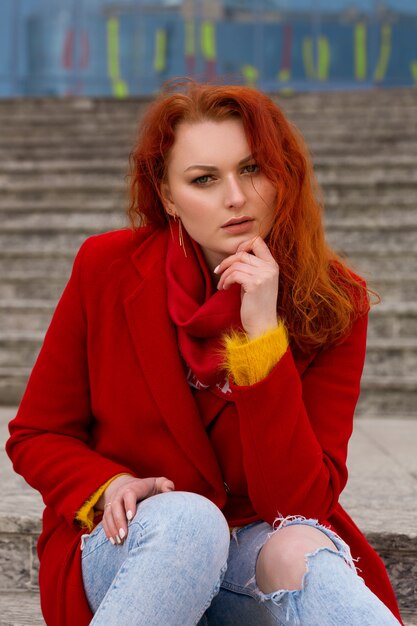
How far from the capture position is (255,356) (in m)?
1.61

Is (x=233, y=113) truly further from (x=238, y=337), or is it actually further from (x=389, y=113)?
(x=389, y=113)

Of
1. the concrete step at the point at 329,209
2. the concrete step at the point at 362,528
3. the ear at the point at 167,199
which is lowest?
the concrete step at the point at 362,528

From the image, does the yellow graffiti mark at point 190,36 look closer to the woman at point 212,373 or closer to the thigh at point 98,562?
the woman at point 212,373

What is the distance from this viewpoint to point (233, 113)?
175 cm

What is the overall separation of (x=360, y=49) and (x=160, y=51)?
2.55m

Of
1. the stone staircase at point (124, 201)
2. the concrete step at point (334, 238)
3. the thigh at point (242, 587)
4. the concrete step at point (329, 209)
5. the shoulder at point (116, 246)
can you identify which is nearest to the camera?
the thigh at point (242, 587)

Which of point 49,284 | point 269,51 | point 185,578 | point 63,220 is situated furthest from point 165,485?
point 269,51

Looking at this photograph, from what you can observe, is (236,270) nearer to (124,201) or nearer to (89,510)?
(89,510)

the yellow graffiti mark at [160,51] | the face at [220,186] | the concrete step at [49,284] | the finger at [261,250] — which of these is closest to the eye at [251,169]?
the face at [220,186]

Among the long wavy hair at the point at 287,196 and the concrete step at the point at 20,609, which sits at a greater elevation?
the long wavy hair at the point at 287,196

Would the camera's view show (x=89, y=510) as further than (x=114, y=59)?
No

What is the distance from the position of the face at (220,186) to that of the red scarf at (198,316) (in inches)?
3.1

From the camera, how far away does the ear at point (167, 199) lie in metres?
1.86

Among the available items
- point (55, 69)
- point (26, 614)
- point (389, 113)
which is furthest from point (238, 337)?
point (55, 69)
